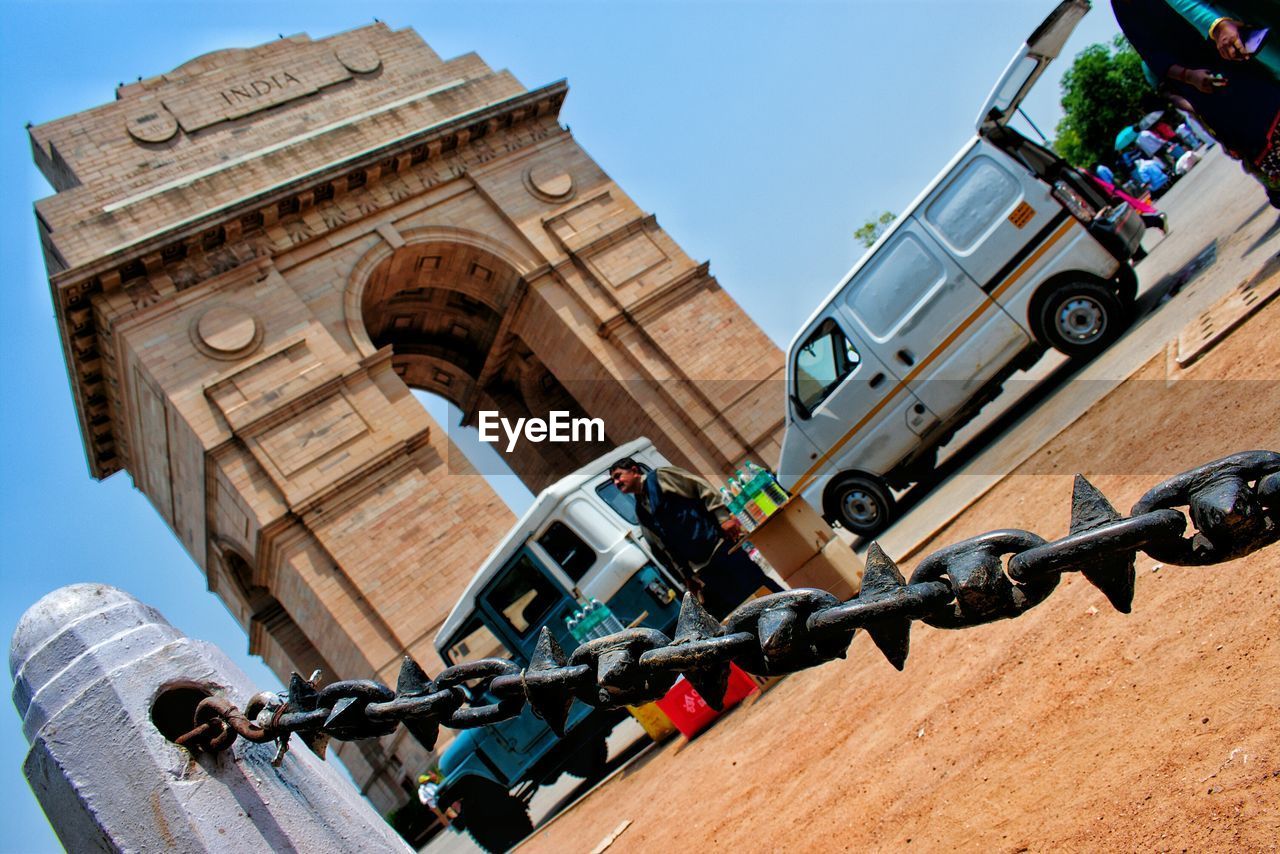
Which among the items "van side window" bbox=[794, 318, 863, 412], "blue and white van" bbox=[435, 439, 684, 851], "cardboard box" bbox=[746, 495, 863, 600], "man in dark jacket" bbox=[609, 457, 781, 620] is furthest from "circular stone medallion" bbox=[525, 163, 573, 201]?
"cardboard box" bbox=[746, 495, 863, 600]

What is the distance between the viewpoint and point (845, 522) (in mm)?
10914

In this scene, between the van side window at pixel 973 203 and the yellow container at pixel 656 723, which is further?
the van side window at pixel 973 203

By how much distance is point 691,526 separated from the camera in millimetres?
6551

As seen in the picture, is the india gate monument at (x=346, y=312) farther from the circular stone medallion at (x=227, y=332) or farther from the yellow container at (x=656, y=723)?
the yellow container at (x=656, y=723)

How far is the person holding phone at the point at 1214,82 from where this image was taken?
20.9ft

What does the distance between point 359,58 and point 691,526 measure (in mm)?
16231

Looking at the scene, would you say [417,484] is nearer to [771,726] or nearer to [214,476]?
[214,476]

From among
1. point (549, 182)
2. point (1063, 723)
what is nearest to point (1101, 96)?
point (549, 182)

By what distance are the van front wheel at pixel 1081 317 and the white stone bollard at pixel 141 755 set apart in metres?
8.73

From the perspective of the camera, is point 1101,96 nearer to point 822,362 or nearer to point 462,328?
point 462,328

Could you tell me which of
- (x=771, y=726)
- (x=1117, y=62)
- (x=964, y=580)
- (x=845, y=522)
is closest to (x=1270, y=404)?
(x=771, y=726)

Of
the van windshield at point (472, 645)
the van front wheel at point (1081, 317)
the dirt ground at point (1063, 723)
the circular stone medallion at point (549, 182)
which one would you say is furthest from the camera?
the circular stone medallion at point (549, 182)

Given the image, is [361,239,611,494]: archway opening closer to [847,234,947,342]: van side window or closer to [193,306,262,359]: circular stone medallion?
[193,306,262,359]: circular stone medallion

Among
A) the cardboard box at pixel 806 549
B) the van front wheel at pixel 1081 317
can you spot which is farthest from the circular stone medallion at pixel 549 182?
the cardboard box at pixel 806 549
